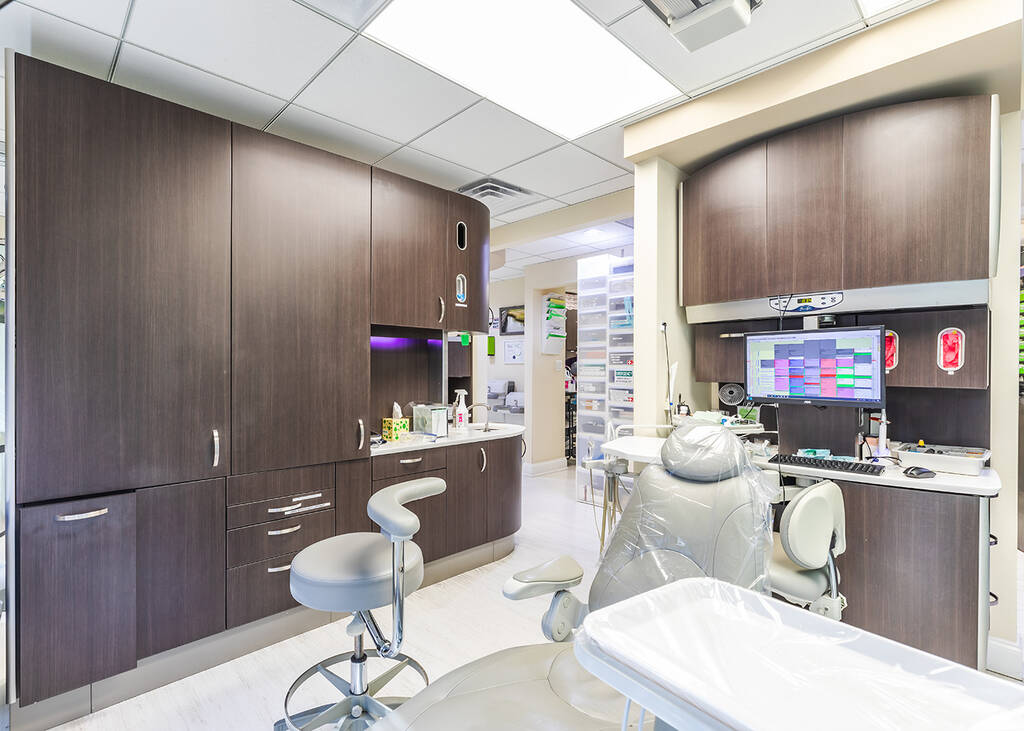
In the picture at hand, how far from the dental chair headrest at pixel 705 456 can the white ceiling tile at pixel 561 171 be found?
87.8 inches

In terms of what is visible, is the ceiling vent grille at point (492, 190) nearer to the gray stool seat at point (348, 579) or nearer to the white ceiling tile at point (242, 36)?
the white ceiling tile at point (242, 36)

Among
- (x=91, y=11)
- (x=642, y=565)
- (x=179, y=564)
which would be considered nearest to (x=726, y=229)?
(x=642, y=565)

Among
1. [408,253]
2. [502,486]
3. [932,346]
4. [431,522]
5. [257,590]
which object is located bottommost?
[257,590]

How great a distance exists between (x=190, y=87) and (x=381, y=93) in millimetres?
916

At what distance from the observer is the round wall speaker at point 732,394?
3.18 meters

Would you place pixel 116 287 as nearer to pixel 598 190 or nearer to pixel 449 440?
pixel 449 440

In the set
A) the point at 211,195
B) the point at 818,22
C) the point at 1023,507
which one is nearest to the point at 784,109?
the point at 818,22

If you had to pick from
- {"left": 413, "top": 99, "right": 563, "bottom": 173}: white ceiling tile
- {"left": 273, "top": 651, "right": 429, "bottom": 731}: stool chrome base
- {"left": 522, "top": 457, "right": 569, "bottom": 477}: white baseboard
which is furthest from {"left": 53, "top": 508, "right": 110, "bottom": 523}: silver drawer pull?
{"left": 522, "top": 457, "right": 569, "bottom": 477}: white baseboard

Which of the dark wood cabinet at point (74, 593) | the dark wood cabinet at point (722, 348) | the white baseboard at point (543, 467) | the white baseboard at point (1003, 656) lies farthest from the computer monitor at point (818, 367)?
the white baseboard at point (543, 467)

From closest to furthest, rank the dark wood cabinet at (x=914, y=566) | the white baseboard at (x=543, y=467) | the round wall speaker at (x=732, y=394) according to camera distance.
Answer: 1. the dark wood cabinet at (x=914, y=566)
2. the round wall speaker at (x=732, y=394)
3. the white baseboard at (x=543, y=467)

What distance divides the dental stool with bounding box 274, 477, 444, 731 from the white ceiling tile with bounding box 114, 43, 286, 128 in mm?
2146

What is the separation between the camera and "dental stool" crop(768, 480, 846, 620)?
165 centimetres

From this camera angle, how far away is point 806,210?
103 inches

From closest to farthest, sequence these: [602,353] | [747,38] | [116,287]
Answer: [116,287] → [747,38] → [602,353]
